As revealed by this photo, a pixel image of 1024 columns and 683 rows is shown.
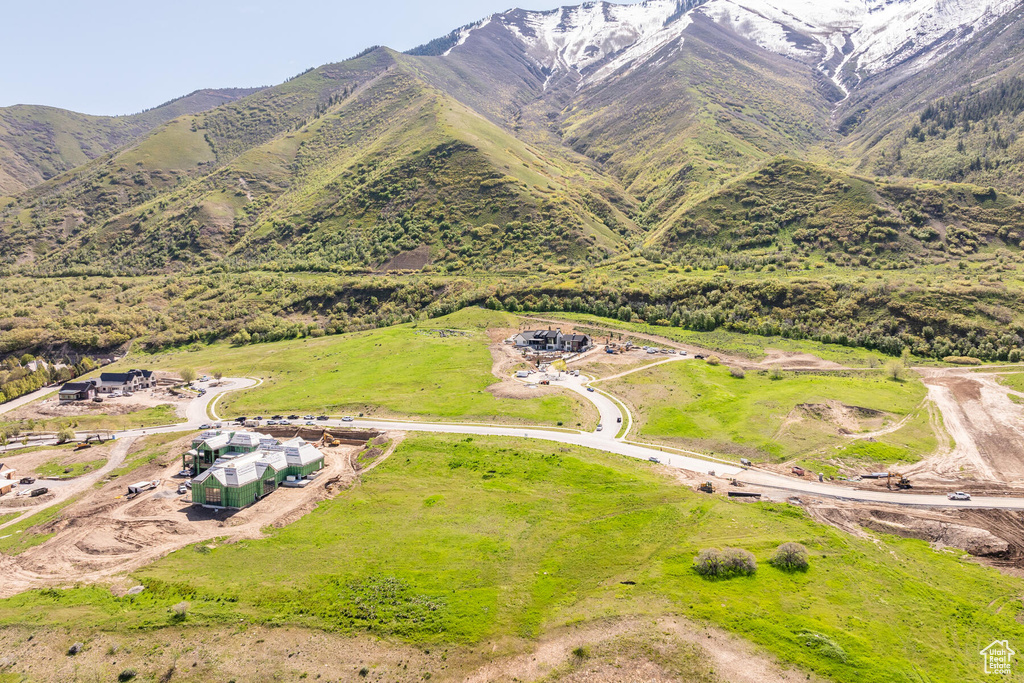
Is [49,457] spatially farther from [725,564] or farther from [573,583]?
[725,564]

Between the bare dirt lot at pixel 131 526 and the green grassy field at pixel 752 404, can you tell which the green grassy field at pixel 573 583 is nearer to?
the bare dirt lot at pixel 131 526

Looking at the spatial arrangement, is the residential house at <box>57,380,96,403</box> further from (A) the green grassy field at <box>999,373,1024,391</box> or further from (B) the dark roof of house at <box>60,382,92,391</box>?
(A) the green grassy field at <box>999,373,1024,391</box>

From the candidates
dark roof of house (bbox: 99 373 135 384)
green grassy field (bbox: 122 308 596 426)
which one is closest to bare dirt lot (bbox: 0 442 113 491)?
green grassy field (bbox: 122 308 596 426)

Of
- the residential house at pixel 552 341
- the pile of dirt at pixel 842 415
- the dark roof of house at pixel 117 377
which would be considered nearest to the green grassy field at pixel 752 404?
the pile of dirt at pixel 842 415

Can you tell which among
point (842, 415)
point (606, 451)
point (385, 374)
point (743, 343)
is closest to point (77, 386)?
point (385, 374)

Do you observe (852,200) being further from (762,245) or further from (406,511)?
(406,511)
